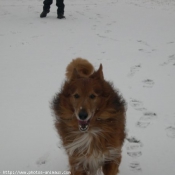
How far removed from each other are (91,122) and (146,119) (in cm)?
162

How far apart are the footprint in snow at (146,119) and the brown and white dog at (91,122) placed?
3.47 ft

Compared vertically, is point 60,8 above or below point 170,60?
above

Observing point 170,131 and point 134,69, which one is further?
point 134,69

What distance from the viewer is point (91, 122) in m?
2.62

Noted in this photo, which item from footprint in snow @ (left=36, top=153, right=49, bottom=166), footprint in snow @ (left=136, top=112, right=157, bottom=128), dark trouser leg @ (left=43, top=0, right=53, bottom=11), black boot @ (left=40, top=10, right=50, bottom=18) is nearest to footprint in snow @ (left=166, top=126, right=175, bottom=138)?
footprint in snow @ (left=136, top=112, right=157, bottom=128)

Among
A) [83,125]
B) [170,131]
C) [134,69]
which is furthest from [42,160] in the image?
[134,69]

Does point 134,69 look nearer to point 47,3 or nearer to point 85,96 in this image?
point 85,96

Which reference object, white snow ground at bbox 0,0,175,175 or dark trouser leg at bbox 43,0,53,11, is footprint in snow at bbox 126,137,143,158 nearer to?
white snow ground at bbox 0,0,175,175

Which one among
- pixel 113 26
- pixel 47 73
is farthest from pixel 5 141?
pixel 113 26

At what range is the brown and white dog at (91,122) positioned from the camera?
2607mm

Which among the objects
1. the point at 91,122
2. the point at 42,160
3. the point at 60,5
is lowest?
the point at 42,160

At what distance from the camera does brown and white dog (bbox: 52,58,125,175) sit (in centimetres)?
261

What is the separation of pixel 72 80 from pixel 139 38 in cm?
501

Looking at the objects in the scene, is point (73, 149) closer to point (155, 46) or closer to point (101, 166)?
point (101, 166)
